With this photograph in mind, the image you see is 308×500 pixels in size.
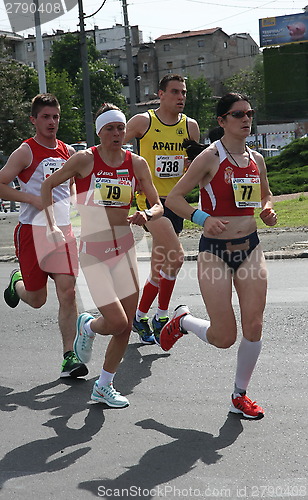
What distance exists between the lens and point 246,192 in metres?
5.22

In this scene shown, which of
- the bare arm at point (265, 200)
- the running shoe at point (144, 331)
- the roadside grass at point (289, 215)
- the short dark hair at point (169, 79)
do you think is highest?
the short dark hair at point (169, 79)

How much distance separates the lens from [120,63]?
11856 centimetres

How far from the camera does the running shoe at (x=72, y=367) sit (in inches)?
247

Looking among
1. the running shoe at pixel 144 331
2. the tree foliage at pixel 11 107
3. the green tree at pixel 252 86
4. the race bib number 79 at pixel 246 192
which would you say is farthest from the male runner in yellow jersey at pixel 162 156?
the green tree at pixel 252 86

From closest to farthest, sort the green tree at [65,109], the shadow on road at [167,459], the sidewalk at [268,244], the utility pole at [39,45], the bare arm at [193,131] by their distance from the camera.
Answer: the shadow on road at [167,459], the bare arm at [193,131], the sidewalk at [268,244], the utility pole at [39,45], the green tree at [65,109]

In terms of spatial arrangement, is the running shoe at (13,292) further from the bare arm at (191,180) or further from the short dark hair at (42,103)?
the bare arm at (191,180)

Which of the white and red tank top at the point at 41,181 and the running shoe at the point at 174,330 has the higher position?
the white and red tank top at the point at 41,181

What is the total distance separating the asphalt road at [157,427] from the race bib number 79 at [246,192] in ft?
4.47

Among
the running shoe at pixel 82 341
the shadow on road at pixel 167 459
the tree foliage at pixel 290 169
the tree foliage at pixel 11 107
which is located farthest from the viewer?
the tree foliage at pixel 11 107

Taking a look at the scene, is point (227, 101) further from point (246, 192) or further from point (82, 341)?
point (82, 341)

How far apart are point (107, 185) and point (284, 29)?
7418 cm

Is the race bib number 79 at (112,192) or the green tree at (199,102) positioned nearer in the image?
the race bib number 79 at (112,192)

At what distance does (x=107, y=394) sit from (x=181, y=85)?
3.26 metres

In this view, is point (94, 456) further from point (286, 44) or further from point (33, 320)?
point (286, 44)
